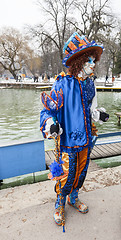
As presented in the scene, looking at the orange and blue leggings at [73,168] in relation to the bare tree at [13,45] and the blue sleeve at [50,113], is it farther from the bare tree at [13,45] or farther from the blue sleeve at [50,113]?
the bare tree at [13,45]

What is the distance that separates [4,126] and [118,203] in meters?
5.99

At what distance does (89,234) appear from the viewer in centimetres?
179

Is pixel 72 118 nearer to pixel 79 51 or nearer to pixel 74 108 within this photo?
pixel 74 108

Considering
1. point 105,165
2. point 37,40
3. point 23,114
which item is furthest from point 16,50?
point 105,165

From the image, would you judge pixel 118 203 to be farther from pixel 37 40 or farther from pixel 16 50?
pixel 16 50

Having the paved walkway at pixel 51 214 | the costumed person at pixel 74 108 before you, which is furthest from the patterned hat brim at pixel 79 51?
the paved walkway at pixel 51 214

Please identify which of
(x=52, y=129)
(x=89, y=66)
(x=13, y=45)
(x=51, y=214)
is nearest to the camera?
(x=52, y=129)

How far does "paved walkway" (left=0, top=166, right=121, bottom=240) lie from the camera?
1.79 metres

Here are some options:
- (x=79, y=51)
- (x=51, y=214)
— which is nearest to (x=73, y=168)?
(x=51, y=214)

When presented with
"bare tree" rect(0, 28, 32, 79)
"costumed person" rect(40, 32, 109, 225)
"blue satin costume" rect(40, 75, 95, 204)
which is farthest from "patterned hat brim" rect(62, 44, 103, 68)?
"bare tree" rect(0, 28, 32, 79)

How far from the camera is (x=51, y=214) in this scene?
2.05 meters

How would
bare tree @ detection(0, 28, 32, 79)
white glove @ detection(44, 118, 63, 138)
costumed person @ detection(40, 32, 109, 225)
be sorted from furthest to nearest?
bare tree @ detection(0, 28, 32, 79) → costumed person @ detection(40, 32, 109, 225) → white glove @ detection(44, 118, 63, 138)

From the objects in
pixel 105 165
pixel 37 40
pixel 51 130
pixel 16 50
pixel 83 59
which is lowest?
pixel 105 165

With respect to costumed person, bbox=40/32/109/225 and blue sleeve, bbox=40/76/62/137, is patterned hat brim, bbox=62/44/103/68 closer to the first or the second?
costumed person, bbox=40/32/109/225
